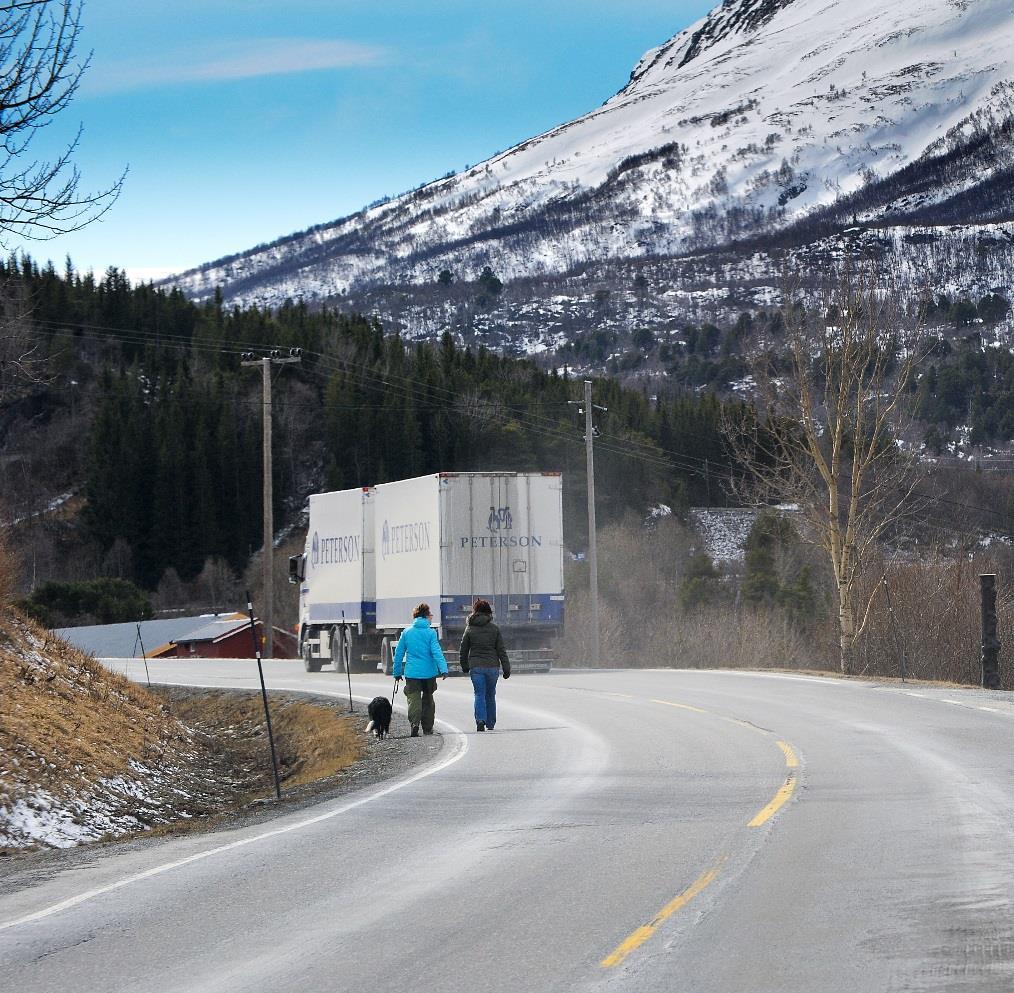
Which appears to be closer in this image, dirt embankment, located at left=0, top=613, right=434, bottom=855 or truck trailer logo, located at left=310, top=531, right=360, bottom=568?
dirt embankment, located at left=0, top=613, right=434, bottom=855

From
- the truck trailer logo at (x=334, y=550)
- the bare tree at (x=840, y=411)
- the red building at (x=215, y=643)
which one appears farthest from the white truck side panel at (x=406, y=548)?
the red building at (x=215, y=643)

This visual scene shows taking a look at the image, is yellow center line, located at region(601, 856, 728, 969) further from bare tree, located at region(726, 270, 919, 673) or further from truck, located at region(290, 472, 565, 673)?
bare tree, located at region(726, 270, 919, 673)

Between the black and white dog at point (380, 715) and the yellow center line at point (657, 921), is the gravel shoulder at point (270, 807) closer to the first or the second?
the black and white dog at point (380, 715)

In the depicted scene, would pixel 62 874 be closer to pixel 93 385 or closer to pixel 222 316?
pixel 93 385

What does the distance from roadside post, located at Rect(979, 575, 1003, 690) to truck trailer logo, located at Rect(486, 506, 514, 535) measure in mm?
11417

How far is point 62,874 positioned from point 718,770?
6.95 metres

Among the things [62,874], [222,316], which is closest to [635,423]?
[222,316]

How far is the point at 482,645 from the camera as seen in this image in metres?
21.0

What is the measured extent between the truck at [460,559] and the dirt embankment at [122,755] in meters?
6.85

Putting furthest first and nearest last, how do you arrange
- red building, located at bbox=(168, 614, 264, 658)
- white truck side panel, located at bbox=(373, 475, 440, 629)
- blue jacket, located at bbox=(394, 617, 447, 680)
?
red building, located at bbox=(168, 614, 264, 658)
white truck side panel, located at bbox=(373, 475, 440, 629)
blue jacket, located at bbox=(394, 617, 447, 680)

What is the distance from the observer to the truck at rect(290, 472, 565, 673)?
115 feet

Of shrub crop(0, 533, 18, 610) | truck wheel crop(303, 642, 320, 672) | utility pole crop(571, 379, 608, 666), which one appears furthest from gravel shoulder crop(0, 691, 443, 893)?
utility pole crop(571, 379, 608, 666)

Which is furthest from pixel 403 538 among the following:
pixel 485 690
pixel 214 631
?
pixel 214 631

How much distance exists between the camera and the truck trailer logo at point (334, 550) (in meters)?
38.8
